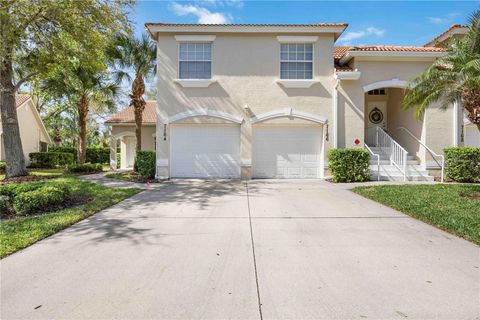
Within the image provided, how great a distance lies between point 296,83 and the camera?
12039mm

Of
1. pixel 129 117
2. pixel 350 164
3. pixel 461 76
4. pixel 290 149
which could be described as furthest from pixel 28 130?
pixel 461 76

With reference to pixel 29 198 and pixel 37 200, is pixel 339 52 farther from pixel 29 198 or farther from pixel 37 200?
pixel 29 198

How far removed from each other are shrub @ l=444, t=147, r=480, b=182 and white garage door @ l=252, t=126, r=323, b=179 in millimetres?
5217

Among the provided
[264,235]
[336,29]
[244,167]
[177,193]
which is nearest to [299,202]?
[264,235]

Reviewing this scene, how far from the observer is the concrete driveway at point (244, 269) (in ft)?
8.86

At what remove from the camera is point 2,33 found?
9164 mm

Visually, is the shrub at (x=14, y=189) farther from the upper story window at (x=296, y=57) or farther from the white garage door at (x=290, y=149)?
the upper story window at (x=296, y=57)

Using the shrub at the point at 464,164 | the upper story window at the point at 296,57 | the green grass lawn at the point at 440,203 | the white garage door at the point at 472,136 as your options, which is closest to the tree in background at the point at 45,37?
the upper story window at the point at 296,57

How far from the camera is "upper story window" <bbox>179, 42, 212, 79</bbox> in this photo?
12188mm

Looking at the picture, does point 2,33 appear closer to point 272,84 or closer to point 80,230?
point 80,230

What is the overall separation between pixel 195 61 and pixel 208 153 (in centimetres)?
418

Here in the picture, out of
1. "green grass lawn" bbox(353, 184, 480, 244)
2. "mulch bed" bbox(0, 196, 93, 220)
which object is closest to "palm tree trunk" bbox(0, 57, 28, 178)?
"mulch bed" bbox(0, 196, 93, 220)

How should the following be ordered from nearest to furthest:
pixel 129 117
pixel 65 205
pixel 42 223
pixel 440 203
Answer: pixel 42 223 → pixel 65 205 → pixel 440 203 → pixel 129 117

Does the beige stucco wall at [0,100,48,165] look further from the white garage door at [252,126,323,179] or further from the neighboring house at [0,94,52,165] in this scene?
the white garage door at [252,126,323,179]
